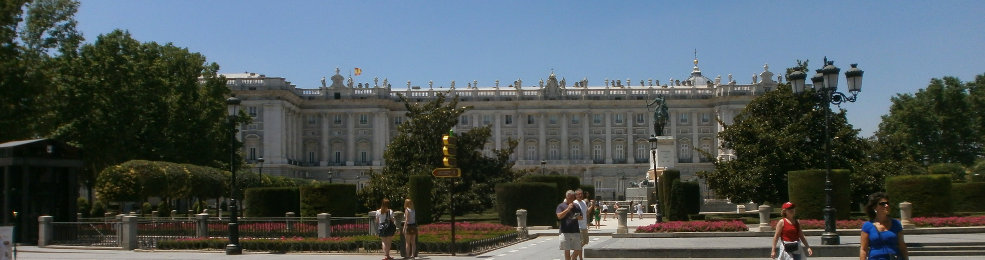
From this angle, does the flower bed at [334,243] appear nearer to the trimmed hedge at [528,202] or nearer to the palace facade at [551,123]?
the trimmed hedge at [528,202]

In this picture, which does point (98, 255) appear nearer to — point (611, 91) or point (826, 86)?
point (826, 86)

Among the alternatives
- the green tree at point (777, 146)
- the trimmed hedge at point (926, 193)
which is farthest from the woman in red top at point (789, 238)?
the green tree at point (777, 146)

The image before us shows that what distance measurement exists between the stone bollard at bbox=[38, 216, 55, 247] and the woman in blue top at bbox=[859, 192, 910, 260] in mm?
23137

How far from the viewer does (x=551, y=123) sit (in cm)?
11275

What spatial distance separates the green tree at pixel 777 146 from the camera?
44.9m

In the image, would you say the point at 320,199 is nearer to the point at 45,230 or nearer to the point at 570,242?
the point at 45,230

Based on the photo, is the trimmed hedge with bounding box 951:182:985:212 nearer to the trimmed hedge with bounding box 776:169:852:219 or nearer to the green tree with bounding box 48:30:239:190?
the trimmed hedge with bounding box 776:169:852:219

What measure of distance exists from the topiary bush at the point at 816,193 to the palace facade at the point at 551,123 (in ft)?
243

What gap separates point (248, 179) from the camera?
64062 millimetres

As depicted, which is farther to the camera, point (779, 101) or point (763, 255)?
point (779, 101)

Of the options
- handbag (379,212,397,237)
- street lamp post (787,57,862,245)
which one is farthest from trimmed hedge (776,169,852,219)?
handbag (379,212,397,237)

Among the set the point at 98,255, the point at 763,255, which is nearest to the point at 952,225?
the point at 763,255

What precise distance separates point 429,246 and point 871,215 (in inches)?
569

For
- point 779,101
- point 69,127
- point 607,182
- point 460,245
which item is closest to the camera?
point 460,245
